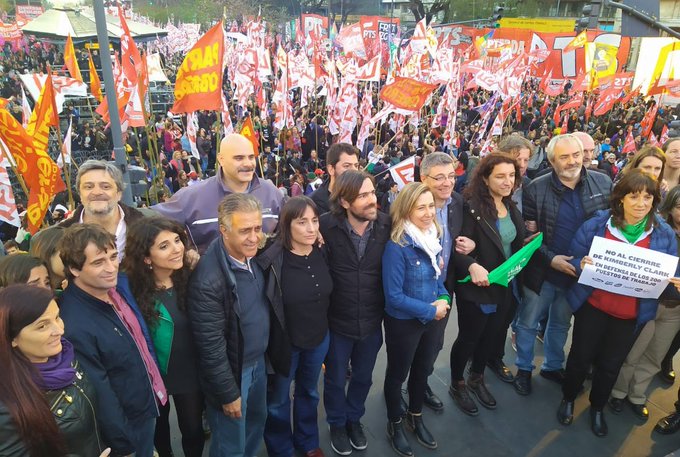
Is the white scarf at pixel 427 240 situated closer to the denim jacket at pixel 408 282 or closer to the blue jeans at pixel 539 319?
the denim jacket at pixel 408 282

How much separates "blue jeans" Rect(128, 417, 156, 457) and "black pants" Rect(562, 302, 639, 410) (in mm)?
2977

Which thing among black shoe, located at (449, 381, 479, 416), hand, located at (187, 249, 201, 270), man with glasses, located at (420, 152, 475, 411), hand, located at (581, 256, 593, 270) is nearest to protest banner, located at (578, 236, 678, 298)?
hand, located at (581, 256, 593, 270)

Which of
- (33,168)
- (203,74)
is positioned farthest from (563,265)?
(33,168)

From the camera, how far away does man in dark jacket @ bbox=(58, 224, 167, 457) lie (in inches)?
81.3

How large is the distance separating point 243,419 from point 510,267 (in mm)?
2020

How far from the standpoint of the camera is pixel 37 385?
1.69m

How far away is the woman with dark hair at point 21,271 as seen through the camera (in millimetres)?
2107

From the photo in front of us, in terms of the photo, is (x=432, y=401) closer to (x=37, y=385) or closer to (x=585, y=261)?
(x=585, y=261)

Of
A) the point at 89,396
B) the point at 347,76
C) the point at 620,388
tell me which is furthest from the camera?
the point at 347,76

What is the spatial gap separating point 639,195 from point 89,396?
336 centimetres

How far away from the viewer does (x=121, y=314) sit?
2.25 meters

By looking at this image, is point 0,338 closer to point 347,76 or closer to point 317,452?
point 317,452

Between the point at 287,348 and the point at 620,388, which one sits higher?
the point at 287,348

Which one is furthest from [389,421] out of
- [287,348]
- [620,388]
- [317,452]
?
[620,388]
